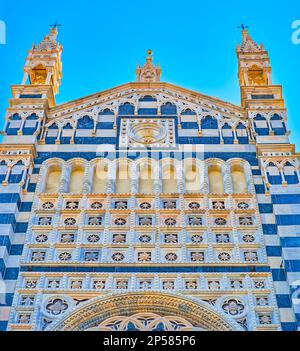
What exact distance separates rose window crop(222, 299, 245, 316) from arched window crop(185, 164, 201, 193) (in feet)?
11.0

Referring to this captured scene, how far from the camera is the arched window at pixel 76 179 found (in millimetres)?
16500

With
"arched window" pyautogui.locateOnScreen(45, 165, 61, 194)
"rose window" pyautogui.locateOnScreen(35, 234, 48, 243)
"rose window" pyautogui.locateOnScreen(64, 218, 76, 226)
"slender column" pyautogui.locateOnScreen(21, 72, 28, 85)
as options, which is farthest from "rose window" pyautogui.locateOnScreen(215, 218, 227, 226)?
"slender column" pyautogui.locateOnScreen(21, 72, 28, 85)

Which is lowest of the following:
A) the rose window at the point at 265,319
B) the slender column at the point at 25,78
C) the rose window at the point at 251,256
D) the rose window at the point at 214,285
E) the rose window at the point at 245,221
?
the rose window at the point at 265,319

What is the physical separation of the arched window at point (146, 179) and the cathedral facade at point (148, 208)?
28 millimetres

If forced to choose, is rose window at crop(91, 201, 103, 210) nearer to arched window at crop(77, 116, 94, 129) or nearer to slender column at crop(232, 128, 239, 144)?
arched window at crop(77, 116, 94, 129)

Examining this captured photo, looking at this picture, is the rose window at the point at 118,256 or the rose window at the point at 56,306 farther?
the rose window at the point at 118,256

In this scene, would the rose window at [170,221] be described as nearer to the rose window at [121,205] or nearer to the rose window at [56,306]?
the rose window at [121,205]

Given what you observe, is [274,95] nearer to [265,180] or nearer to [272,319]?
[265,180]

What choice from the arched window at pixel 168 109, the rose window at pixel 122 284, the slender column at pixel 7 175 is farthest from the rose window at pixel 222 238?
the slender column at pixel 7 175

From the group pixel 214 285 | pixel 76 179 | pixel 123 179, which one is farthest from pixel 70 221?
pixel 214 285

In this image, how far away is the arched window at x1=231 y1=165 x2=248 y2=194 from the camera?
1638 cm
